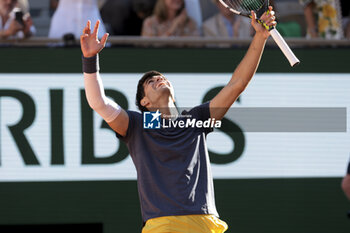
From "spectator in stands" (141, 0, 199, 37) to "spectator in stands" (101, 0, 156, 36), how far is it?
35cm

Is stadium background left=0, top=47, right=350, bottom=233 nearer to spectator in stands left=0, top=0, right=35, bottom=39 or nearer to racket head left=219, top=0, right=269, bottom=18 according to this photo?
spectator in stands left=0, top=0, right=35, bottom=39

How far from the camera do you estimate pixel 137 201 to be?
582 cm

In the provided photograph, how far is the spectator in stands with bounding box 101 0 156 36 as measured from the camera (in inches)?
261

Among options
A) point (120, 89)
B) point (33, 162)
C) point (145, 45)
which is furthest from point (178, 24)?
point (33, 162)

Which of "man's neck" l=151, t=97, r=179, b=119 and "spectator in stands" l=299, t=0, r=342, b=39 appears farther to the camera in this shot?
"spectator in stands" l=299, t=0, r=342, b=39

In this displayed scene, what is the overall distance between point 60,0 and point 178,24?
3.77ft

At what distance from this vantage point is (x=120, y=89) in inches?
230

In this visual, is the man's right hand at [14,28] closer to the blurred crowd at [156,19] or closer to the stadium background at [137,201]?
the blurred crowd at [156,19]

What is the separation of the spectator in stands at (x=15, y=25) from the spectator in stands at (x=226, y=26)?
1.68m

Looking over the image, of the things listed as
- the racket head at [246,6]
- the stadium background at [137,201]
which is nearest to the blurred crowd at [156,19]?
the stadium background at [137,201]

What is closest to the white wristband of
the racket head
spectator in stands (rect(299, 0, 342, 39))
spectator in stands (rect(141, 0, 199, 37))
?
the racket head

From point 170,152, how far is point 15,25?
8.90 feet

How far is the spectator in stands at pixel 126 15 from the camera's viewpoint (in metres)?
6.63

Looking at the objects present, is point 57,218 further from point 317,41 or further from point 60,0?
point 317,41
